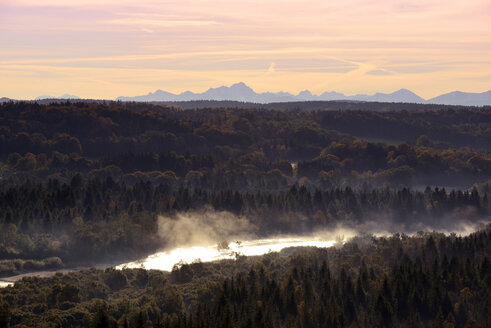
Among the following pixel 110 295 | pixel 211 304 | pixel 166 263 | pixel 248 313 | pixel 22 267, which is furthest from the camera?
pixel 166 263

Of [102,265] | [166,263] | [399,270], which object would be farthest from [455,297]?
[102,265]

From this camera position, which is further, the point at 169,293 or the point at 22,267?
the point at 22,267

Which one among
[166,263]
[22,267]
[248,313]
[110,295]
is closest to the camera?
[248,313]

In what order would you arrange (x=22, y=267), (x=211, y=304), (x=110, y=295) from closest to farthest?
(x=211, y=304) < (x=110, y=295) < (x=22, y=267)

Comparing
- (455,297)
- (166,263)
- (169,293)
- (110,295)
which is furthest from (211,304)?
(166,263)

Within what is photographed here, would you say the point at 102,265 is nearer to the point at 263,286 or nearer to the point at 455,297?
the point at 263,286

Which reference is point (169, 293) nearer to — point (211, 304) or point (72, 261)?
point (211, 304)
